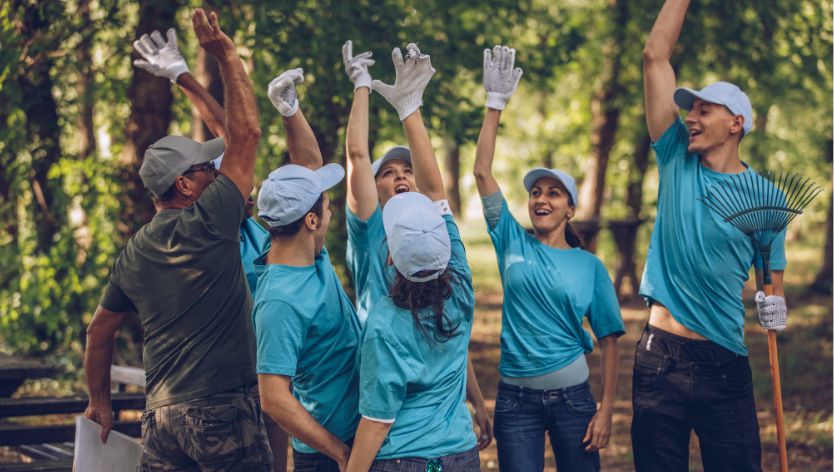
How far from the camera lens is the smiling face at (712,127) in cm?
404

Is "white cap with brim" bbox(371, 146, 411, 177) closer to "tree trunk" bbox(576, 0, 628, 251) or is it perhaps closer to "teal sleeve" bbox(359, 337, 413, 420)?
"teal sleeve" bbox(359, 337, 413, 420)

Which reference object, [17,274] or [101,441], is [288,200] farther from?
[17,274]

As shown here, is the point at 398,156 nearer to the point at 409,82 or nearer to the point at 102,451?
the point at 409,82

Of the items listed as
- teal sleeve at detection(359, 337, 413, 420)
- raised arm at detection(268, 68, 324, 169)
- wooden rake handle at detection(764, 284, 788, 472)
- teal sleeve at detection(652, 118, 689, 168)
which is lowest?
wooden rake handle at detection(764, 284, 788, 472)

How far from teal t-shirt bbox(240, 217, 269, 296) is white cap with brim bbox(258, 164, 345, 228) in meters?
1.04

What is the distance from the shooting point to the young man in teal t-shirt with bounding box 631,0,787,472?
3918 mm

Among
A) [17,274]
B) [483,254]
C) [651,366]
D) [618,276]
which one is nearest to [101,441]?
[651,366]

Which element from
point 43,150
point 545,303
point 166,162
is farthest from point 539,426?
point 43,150

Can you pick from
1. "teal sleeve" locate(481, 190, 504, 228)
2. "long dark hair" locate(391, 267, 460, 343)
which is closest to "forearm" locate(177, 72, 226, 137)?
"teal sleeve" locate(481, 190, 504, 228)

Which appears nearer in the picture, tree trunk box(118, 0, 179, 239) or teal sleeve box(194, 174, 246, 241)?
teal sleeve box(194, 174, 246, 241)

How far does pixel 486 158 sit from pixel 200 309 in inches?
55.1

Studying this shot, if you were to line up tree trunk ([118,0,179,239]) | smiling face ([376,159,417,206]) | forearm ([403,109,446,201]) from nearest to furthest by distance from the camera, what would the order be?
forearm ([403,109,446,201]) < smiling face ([376,159,417,206]) < tree trunk ([118,0,179,239])

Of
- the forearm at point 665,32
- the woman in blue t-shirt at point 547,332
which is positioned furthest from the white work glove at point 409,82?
the forearm at point 665,32

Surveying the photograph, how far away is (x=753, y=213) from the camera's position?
3930 mm
